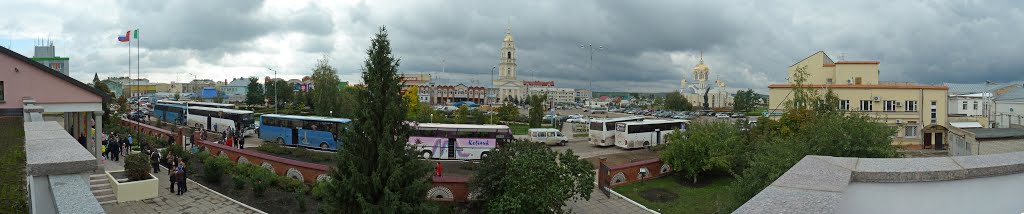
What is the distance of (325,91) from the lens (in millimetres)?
51594

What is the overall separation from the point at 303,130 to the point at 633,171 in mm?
17177

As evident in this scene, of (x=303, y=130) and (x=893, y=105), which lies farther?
(x=893, y=105)

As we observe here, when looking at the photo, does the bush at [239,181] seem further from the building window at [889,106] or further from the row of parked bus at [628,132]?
the building window at [889,106]

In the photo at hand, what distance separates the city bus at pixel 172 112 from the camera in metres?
43.2

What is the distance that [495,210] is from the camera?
13.6 m

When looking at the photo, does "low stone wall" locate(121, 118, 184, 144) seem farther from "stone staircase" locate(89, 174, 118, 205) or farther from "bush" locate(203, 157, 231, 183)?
"stone staircase" locate(89, 174, 118, 205)

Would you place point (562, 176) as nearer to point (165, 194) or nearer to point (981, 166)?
point (981, 166)

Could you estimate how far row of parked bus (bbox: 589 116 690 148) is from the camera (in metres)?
32.7

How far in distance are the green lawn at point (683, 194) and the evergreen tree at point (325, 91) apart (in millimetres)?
32961

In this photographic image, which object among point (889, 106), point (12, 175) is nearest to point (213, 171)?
point (12, 175)

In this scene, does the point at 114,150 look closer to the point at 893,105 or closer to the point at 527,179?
the point at 527,179

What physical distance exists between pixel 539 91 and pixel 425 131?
136448 mm

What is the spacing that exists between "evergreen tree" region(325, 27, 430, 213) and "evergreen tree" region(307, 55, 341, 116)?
1480 inches

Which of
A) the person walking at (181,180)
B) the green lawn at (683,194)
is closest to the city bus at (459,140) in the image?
the green lawn at (683,194)
